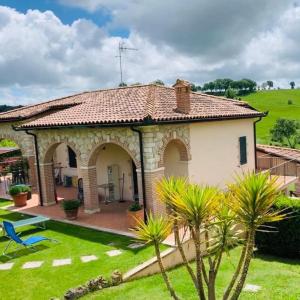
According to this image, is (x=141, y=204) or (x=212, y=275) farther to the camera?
(x=141, y=204)

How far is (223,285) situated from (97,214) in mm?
7800

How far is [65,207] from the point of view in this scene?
15438 millimetres

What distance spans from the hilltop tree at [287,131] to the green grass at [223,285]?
1583 inches

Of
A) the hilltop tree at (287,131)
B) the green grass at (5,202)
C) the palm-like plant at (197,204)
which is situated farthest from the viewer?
the hilltop tree at (287,131)

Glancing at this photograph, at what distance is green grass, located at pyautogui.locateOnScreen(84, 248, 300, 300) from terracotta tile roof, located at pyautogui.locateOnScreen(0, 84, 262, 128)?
540 cm

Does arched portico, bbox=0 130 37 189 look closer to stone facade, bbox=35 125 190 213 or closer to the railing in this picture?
stone facade, bbox=35 125 190 213

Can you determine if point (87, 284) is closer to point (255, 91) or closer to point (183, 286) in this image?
point (183, 286)

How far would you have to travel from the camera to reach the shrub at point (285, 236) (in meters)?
12.2

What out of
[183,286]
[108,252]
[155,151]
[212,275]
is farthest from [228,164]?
[212,275]

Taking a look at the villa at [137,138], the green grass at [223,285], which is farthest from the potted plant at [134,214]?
the green grass at [223,285]

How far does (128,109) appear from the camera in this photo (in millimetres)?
15102

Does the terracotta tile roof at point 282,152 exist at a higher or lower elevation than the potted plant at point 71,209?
higher

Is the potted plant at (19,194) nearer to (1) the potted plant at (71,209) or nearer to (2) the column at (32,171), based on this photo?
(2) the column at (32,171)

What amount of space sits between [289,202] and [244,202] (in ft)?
24.0
